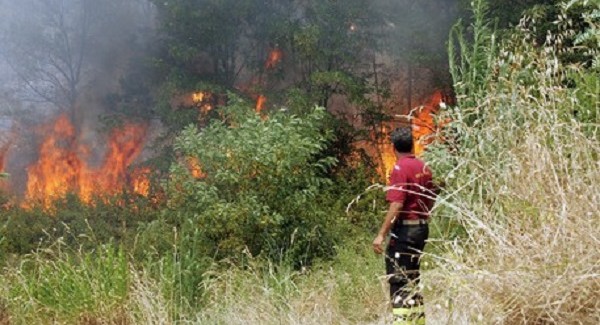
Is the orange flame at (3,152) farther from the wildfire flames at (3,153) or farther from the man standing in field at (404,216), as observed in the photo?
the man standing in field at (404,216)

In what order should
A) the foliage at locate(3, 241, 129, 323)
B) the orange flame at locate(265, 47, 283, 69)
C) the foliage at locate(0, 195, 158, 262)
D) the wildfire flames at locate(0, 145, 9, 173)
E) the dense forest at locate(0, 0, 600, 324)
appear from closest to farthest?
the dense forest at locate(0, 0, 600, 324), the foliage at locate(3, 241, 129, 323), the foliage at locate(0, 195, 158, 262), the orange flame at locate(265, 47, 283, 69), the wildfire flames at locate(0, 145, 9, 173)

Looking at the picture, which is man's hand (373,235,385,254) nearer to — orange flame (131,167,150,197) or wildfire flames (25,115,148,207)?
orange flame (131,167,150,197)

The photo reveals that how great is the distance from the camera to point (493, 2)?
14562 millimetres

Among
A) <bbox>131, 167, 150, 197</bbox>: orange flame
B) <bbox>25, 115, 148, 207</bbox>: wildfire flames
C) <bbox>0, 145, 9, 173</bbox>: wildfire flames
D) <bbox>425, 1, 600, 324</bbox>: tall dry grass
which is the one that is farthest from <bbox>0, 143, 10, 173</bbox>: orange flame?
<bbox>425, 1, 600, 324</bbox>: tall dry grass

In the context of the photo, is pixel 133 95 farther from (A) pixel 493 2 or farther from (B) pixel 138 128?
(A) pixel 493 2

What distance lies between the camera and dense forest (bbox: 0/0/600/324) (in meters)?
3.24

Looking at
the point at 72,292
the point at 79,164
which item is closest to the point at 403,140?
the point at 72,292

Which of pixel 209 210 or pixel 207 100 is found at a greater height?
pixel 207 100

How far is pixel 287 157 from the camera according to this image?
304 inches

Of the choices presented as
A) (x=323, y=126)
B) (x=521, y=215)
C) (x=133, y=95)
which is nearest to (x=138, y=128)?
(x=133, y=95)

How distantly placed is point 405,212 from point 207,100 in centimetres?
1212

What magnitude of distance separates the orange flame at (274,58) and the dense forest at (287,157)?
0.04 meters

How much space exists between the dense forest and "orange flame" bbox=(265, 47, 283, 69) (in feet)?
0.12

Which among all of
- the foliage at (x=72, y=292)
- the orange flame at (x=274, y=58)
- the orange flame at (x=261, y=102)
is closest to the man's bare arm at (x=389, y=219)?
the foliage at (x=72, y=292)
